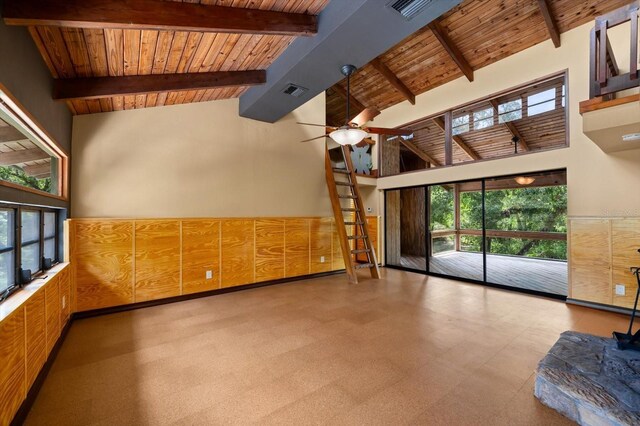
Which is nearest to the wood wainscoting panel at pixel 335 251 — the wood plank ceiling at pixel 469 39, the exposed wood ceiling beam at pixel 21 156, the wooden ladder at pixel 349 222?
the wooden ladder at pixel 349 222

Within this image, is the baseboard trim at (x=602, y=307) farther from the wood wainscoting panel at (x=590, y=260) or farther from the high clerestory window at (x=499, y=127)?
the high clerestory window at (x=499, y=127)

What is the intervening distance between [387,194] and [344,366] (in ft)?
19.3

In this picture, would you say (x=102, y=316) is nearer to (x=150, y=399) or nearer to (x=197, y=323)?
(x=197, y=323)

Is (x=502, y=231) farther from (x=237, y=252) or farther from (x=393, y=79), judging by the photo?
(x=237, y=252)

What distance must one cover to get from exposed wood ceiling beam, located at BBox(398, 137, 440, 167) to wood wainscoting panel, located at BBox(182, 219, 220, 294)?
199 inches

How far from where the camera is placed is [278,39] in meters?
3.25

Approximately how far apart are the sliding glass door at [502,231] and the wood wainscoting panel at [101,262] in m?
5.94

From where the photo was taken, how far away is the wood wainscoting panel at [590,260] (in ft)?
13.1

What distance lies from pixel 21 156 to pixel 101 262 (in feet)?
6.69

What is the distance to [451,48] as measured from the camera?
527 cm

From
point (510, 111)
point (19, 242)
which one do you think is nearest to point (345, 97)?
point (510, 111)

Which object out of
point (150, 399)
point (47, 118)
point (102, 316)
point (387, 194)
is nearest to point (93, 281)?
point (102, 316)

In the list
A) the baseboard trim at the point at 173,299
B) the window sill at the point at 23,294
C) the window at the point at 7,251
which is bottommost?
the baseboard trim at the point at 173,299

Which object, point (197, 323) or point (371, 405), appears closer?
point (371, 405)
